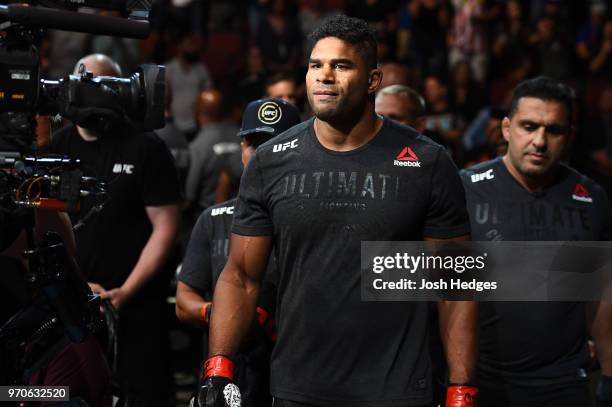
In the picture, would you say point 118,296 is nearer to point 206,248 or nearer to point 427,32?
point 206,248

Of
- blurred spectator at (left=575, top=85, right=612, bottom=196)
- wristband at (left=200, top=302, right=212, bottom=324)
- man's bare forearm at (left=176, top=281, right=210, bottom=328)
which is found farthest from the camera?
blurred spectator at (left=575, top=85, right=612, bottom=196)

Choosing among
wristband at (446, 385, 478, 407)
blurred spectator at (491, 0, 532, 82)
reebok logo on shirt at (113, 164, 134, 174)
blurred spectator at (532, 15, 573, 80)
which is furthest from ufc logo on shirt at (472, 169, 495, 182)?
blurred spectator at (532, 15, 573, 80)

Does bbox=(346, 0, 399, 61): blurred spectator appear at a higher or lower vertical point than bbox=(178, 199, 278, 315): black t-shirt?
higher

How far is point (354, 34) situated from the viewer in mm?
3602

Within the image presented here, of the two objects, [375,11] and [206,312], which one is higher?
[375,11]

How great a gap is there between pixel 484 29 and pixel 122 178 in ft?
25.7

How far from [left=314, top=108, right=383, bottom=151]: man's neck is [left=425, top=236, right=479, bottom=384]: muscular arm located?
1.49 ft

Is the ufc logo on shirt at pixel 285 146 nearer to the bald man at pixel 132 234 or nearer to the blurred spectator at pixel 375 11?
the bald man at pixel 132 234

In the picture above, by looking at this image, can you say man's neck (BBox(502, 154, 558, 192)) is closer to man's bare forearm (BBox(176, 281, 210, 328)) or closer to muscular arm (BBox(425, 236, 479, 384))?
muscular arm (BBox(425, 236, 479, 384))

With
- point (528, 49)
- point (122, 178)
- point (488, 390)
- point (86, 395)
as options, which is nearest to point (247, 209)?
point (86, 395)

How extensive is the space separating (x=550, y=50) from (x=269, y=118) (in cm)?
806

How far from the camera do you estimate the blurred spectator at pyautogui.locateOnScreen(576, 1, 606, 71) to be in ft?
40.4

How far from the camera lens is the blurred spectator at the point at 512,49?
Answer: 38.9ft

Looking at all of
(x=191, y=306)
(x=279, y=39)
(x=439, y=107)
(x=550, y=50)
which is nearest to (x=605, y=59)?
(x=550, y=50)
